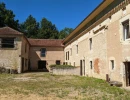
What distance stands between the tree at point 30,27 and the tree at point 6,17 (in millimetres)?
9635

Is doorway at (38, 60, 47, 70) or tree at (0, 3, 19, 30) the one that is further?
tree at (0, 3, 19, 30)

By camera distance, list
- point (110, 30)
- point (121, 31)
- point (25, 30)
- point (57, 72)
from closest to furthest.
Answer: point (121, 31), point (110, 30), point (57, 72), point (25, 30)

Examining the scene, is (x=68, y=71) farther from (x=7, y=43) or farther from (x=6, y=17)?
(x=6, y=17)

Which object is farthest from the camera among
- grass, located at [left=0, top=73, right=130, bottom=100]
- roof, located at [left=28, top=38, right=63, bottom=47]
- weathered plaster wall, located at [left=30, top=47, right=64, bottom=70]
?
roof, located at [left=28, top=38, right=63, bottom=47]

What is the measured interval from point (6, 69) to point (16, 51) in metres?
2.77

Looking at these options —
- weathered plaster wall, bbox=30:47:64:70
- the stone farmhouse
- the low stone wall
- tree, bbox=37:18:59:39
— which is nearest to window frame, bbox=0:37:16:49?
the stone farmhouse

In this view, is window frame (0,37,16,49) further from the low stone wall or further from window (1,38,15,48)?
the low stone wall

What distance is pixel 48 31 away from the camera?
60156 mm

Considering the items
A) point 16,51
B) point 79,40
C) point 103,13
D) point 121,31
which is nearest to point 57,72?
point 79,40

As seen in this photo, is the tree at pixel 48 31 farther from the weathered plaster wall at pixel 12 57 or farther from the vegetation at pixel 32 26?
the weathered plaster wall at pixel 12 57

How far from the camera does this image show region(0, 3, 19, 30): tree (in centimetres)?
4778

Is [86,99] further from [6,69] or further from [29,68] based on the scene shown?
[29,68]

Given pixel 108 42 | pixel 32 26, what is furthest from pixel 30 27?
pixel 108 42

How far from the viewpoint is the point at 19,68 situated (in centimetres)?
2423
